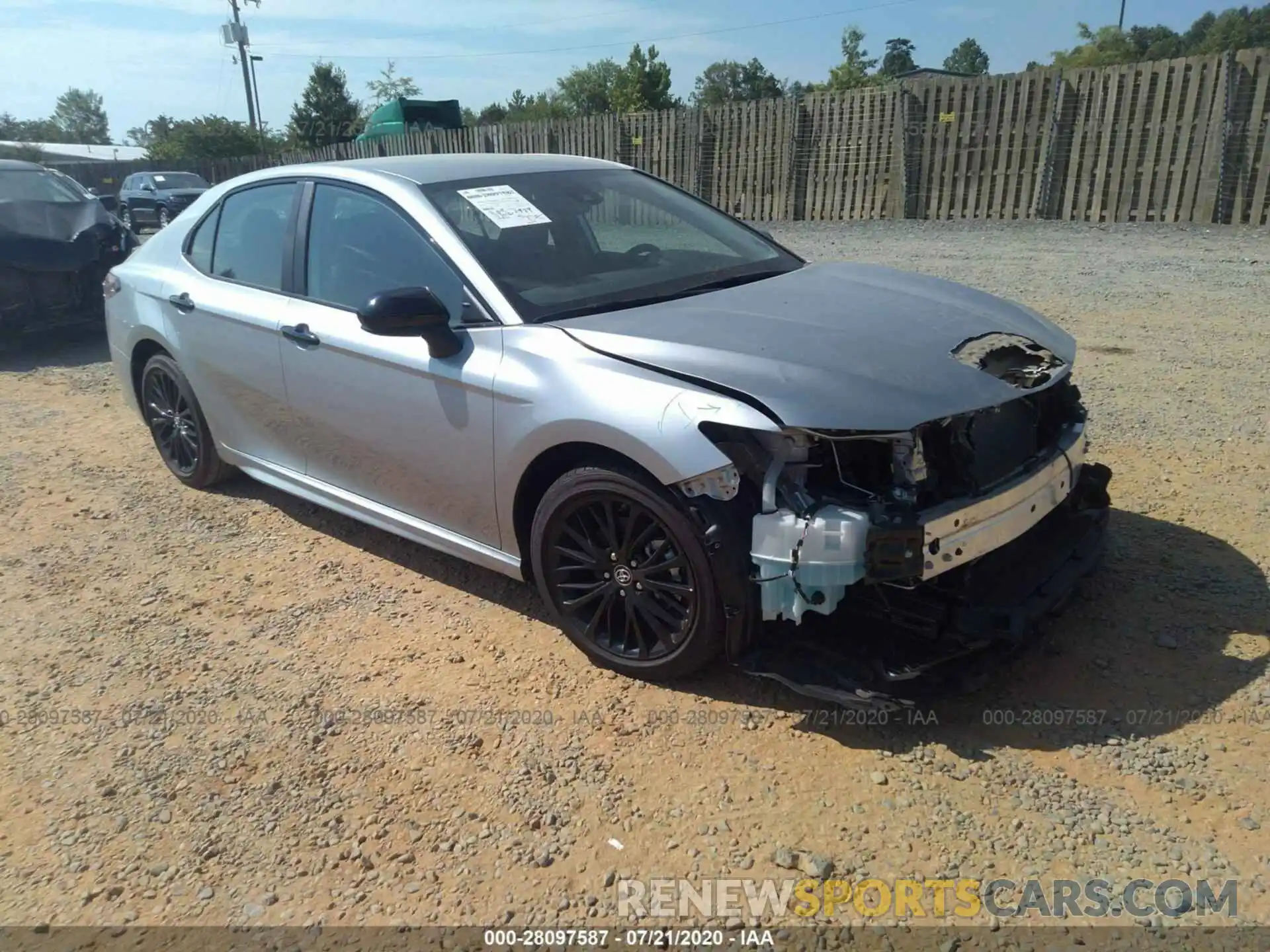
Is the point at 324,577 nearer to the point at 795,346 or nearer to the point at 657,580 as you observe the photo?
the point at 657,580

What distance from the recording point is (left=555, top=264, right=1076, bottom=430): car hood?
279cm

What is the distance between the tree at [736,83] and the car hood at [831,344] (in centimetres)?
7166

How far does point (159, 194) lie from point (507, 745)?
84.4 feet

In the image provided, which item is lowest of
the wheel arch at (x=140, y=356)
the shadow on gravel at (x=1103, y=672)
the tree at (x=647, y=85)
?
the shadow on gravel at (x=1103, y=672)

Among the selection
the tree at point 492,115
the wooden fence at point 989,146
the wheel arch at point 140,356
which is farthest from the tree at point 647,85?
the wheel arch at point 140,356

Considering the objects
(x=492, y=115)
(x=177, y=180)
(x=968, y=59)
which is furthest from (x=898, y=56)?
(x=177, y=180)

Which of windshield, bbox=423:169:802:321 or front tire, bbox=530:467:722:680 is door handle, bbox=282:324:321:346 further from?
front tire, bbox=530:467:722:680

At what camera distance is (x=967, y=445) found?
2.93 meters

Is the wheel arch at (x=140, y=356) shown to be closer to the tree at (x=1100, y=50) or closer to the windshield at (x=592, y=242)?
the windshield at (x=592, y=242)

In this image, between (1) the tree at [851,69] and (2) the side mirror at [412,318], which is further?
(1) the tree at [851,69]

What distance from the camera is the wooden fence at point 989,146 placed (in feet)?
38.9

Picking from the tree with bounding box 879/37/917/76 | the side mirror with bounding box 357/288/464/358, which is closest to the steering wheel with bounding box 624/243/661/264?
the side mirror with bounding box 357/288/464/358

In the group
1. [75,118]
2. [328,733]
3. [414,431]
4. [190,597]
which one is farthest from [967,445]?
[75,118]

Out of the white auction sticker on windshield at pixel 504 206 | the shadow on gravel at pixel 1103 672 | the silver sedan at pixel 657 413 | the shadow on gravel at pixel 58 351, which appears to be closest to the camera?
the silver sedan at pixel 657 413
